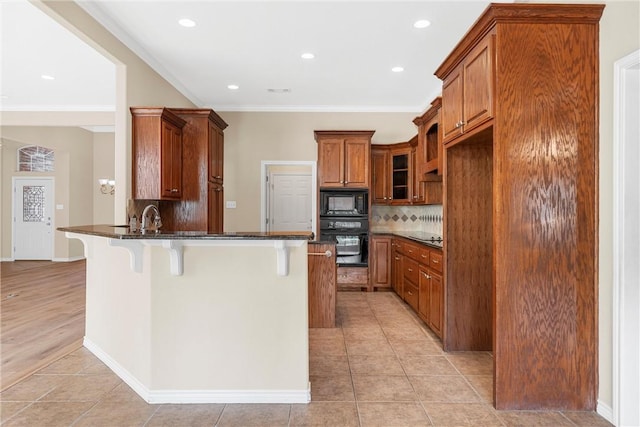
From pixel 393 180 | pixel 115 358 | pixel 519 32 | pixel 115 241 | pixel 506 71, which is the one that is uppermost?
pixel 519 32

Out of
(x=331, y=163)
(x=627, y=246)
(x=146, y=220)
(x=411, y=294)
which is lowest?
(x=411, y=294)

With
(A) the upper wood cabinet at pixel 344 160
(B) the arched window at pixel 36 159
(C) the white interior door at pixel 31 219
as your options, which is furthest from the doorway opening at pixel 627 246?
(B) the arched window at pixel 36 159

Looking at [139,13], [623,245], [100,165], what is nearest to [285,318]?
[623,245]

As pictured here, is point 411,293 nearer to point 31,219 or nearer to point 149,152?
point 149,152

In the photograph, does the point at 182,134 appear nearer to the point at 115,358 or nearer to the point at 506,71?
the point at 115,358

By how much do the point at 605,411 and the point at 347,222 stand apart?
12.0 feet

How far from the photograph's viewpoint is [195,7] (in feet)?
10.2

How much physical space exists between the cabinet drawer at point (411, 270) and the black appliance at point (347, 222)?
876 mm

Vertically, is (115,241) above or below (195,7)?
below

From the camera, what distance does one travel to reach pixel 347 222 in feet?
17.6

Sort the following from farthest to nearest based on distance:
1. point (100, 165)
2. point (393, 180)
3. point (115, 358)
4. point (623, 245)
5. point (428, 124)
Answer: point (100, 165), point (393, 180), point (428, 124), point (115, 358), point (623, 245)

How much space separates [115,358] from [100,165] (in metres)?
7.38

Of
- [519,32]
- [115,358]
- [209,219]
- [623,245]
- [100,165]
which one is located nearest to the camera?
[623,245]

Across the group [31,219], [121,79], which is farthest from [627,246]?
[31,219]
